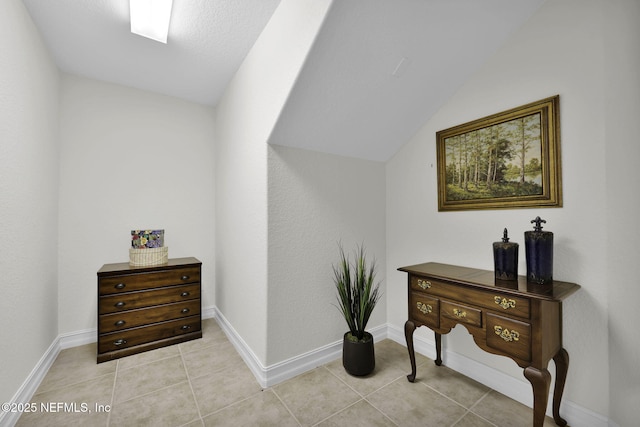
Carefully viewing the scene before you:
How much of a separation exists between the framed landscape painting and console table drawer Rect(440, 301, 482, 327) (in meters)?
0.74

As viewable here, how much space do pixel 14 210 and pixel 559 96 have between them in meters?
3.33

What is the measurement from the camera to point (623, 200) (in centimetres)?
135

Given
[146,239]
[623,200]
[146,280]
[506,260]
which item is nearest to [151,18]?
[146,239]

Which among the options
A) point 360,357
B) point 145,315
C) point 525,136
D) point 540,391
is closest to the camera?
point 540,391

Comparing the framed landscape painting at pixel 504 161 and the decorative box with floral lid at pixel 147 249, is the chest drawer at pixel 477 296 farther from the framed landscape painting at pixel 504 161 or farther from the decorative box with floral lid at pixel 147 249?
→ the decorative box with floral lid at pixel 147 249

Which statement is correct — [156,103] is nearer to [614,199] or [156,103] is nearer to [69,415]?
[69,415]

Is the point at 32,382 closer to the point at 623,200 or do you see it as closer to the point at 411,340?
the point at 411,340

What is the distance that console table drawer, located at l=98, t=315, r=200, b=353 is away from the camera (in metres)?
2.25

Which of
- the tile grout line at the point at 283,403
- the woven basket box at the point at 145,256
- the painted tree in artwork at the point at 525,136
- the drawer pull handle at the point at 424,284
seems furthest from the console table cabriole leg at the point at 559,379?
the woven basket box at the point at 145,256

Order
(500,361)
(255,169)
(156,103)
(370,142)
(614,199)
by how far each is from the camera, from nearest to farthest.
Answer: (614,199), (500,361), (255,169), (370,142), (156,103)

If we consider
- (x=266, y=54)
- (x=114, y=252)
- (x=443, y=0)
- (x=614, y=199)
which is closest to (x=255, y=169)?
(x=266, y=54)

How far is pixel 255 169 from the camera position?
2.12 meters

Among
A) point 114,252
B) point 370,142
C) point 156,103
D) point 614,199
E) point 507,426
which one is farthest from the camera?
point 156,103

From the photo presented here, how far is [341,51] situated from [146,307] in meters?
2.62
